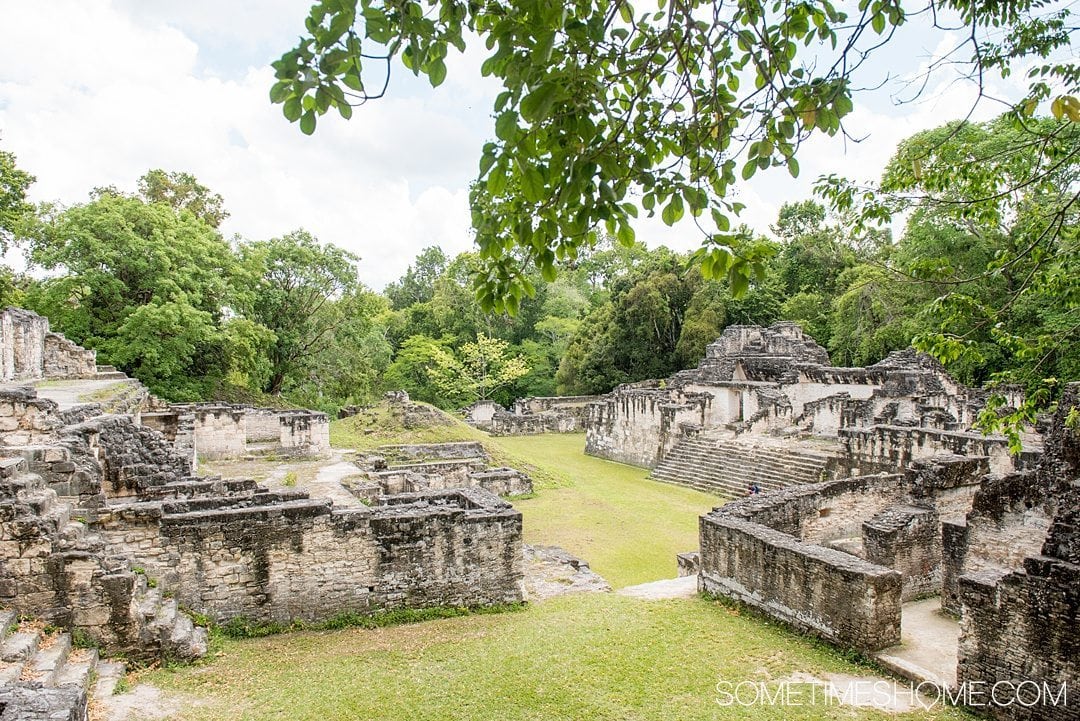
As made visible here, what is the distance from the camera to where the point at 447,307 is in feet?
143

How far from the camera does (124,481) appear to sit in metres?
8.78

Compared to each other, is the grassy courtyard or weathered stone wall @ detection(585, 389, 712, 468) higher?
weathered stone wall @ detection(585, 389, 712, 468)

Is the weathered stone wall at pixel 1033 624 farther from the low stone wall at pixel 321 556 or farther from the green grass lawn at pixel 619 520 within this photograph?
the green grass lawn at pixel 619 520

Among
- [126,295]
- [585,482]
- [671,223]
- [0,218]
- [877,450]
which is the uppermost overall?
[0,218]

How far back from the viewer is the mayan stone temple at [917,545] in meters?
5.45

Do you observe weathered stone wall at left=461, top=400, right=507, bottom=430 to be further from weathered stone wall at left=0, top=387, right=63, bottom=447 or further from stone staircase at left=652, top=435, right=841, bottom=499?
weathered stone wall at left=0, top=387, right=63, bottom=447

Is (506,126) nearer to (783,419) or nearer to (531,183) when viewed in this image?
(531,183)

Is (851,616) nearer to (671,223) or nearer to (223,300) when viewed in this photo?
(671,223)

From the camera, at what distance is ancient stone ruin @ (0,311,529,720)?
5.71m

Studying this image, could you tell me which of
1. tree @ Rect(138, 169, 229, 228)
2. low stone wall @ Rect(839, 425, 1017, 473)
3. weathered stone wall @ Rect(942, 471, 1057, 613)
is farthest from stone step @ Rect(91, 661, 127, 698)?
tree @ Rect(138, 169, 229, 228)

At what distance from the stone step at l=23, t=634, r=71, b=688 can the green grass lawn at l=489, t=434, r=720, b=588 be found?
24.6 feet

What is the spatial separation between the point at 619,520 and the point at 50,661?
11.5 meters

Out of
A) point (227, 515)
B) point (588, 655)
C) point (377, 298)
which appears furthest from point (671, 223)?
point (377, 298)

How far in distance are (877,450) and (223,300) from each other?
72.0ft
